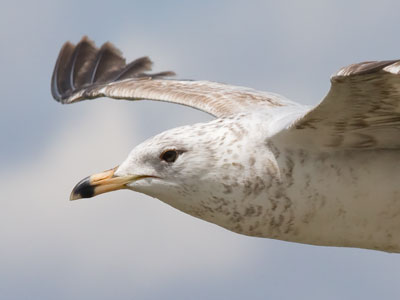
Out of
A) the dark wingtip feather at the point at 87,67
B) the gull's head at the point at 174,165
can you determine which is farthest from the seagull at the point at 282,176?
the dark wingtip feather at the point at 87,67

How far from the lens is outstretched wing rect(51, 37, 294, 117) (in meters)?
12.5

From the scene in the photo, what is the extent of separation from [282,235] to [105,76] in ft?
24.8

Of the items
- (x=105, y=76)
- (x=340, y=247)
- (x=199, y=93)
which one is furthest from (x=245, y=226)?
(x=105, y=76)

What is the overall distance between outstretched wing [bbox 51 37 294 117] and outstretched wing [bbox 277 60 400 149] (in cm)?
222

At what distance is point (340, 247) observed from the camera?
1020cm

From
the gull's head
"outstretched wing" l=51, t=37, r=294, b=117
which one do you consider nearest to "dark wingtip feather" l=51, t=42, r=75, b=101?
"outstretched wing" l=51, t=37, r=294, b=117

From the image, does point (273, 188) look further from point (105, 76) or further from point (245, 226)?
point (105, 76)

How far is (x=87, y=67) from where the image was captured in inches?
669

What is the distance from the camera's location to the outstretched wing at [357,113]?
8297 millimetres

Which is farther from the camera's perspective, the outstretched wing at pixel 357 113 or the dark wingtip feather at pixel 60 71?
the dark wingtip feather at pixel 60 71

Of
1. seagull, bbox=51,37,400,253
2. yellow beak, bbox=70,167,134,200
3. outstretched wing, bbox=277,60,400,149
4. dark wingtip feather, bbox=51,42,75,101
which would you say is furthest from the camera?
dark wingtip feather, bbox=51,42,75,101

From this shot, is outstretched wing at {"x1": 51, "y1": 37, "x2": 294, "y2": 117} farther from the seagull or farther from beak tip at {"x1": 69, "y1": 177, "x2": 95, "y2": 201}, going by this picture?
beak tip at {"x1": 69, "y1": 177, "x2": 95, "y2": 201}

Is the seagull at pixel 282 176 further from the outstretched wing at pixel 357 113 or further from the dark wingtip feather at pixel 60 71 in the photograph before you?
the dark wingtip feather at pixel 60 71

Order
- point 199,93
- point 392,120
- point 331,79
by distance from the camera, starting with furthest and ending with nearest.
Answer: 1. point 199,93
2. point 392,120
3. point 331,79
